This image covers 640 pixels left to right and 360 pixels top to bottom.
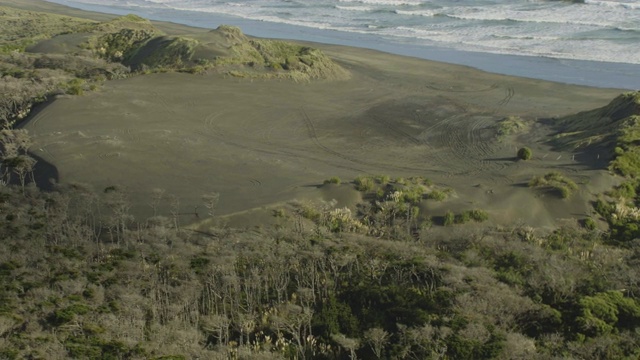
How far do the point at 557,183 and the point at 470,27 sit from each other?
54.5 metres

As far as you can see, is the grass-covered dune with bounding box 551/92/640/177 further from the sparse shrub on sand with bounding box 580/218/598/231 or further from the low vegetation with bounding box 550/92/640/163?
the sparse shrub on sand with bounding box 580/218/598/231

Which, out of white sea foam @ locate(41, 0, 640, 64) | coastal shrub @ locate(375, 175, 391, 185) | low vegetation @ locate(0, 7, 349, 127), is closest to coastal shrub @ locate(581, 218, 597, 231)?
coastal shrub @ locate(375, 175, 391, 185)

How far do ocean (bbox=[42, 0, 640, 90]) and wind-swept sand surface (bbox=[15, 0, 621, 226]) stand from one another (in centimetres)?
1044

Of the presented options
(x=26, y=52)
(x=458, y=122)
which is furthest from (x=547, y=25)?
(x=26, y=52)

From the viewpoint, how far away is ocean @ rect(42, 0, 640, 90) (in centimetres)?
6831

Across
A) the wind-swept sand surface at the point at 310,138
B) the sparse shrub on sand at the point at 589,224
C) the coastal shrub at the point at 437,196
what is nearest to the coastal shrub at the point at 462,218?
the wind-swept sand surface at the point at 310,138

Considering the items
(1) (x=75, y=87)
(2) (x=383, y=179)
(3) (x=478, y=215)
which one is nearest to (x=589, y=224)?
(3) (x=478, y=215)

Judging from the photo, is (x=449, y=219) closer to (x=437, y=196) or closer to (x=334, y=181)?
(x=437, y=196)

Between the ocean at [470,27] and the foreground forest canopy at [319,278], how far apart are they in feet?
103

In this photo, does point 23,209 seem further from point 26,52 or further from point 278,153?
point 26,52

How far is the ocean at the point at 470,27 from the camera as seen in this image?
2689 inches

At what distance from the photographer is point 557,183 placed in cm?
3672

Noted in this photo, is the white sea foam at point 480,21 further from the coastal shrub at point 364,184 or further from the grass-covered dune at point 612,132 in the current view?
the coastal shrub at point 364,184

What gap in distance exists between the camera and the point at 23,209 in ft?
106
